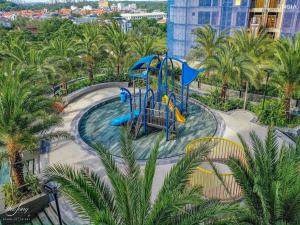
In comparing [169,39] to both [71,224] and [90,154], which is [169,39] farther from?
[71,224]

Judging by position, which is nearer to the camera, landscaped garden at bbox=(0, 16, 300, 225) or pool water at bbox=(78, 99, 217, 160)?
landscaped garden at bbox=(0, 16, 300, 225)

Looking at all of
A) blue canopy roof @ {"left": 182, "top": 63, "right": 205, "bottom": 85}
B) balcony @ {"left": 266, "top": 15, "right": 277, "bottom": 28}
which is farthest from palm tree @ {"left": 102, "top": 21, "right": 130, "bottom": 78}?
balcony @ {"left": 266, "top": 15, "right": 277, "bottom": 28}

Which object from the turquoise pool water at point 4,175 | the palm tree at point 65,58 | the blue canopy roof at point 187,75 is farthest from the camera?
the palm tree at point 65,58

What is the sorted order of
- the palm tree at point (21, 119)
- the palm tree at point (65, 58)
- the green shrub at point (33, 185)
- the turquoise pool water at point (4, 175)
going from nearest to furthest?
the palm tree at point (21, 119)
the green shrub at point (33, 185)
the turquoise pool water at point (4, 175)
the palm tree at point (65, 58)

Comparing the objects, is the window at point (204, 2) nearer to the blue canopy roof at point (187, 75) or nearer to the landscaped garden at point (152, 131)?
the landscaped garden at point (152, 131)

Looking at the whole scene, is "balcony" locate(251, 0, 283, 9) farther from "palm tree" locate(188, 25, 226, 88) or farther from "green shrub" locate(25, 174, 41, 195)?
"green shrub" locate(25, 174, 41, 195)

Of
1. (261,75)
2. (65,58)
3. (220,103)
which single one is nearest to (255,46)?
(261,75)

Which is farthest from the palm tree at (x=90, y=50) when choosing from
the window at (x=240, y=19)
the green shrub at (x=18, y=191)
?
the window at (x=240, y=19)
